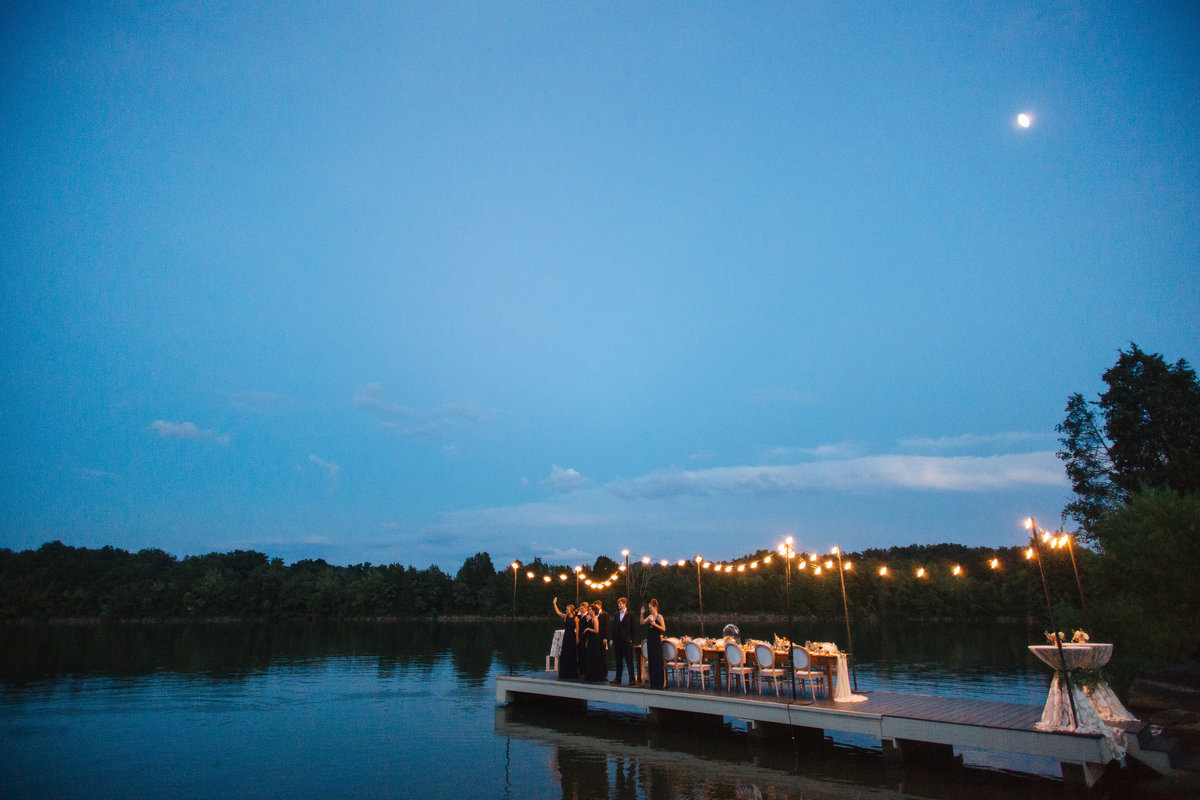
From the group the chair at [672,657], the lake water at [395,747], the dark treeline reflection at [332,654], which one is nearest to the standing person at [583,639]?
the lake water at [395,747]

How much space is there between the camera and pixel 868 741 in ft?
47.0

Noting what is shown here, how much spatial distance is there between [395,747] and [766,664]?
317 inches

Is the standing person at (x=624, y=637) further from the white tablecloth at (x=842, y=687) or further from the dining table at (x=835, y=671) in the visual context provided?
the white tablecloth at (x=842, y=687)

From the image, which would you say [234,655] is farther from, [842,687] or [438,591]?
[438,591]

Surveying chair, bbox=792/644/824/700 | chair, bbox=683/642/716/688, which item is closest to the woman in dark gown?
chair, bbox=683/642/716/688

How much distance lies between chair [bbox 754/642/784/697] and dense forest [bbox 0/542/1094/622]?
6378 cm

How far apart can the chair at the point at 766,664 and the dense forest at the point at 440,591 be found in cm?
6378

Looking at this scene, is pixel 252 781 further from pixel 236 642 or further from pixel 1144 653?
pixel 236 642

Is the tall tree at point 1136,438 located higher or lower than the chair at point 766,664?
higher

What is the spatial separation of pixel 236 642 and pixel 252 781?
43984 mm

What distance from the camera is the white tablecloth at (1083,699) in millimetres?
9648

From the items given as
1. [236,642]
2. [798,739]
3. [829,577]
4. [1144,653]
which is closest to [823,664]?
[798,739]

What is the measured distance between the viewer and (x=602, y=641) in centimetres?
1655

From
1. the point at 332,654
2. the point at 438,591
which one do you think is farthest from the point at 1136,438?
the point at 438,591
